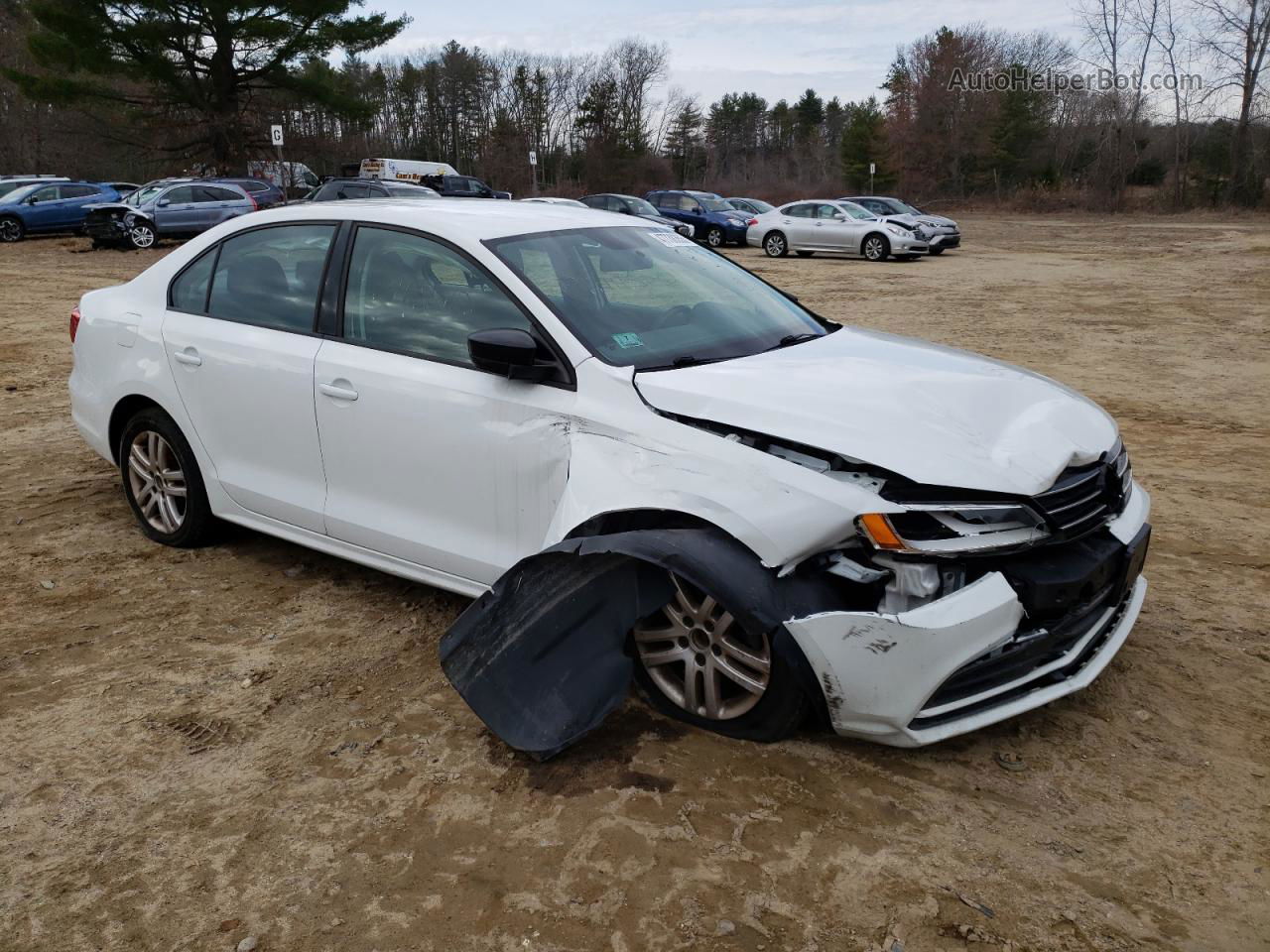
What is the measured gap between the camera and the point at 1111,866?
2684 mm

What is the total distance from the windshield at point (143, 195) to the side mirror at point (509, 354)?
2422cm

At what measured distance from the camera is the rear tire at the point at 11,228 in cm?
2578

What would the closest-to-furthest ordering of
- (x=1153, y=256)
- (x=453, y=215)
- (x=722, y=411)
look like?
(x=722, y=411)
(x=453, y=215)
(x=1153, y=256)

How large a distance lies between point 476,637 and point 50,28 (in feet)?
129

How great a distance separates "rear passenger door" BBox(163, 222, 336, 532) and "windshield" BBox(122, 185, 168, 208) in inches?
885

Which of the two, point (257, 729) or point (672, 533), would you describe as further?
point (257, 729)

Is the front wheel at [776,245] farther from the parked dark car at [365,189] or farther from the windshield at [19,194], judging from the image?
the windshield at [19,194]

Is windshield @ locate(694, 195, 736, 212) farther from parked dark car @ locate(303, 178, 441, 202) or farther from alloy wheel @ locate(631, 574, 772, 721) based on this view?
alloy wheel @ locate(631, 574, 772, 721)

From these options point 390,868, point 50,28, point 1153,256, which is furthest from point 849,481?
point 50,28

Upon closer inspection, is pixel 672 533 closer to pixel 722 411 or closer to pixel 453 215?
pixel 722 411

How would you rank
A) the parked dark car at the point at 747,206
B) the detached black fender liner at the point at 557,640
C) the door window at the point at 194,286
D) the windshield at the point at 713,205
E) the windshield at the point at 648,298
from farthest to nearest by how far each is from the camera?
the parked dark car at the point at 747,206 < the windshield at the point at 713,205 < the door window at the point at 194,286 < the windshield at the point at 648,298 < the detached black fender liner at the point at 557,640

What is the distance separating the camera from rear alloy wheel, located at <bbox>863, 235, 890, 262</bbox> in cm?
2419

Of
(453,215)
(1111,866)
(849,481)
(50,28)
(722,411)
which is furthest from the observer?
(50,28)

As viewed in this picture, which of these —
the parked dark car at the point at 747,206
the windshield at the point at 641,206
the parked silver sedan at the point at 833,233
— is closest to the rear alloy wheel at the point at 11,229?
the windshield at the point at 641,206
